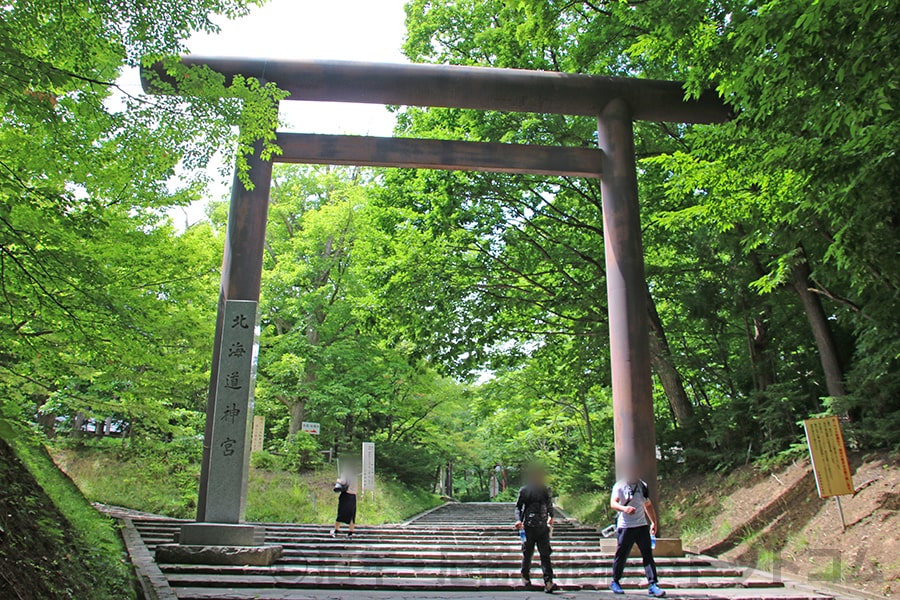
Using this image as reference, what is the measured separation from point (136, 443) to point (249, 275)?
9390 mm

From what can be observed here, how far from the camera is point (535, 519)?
635 cm

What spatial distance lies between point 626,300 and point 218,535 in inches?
254

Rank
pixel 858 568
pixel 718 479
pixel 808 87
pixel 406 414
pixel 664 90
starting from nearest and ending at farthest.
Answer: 1. pixel 808 87
2. pixel 858 568
3. pixel 664 90
4. pixel 718 479
5. pixel 406 414

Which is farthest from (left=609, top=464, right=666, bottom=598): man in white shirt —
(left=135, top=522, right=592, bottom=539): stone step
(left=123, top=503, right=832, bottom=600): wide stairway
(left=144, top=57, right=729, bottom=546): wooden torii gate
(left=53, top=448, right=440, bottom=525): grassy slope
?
(left=53, top=448, right=440, bottom=525): grassy slope

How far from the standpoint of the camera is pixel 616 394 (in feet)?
29.9

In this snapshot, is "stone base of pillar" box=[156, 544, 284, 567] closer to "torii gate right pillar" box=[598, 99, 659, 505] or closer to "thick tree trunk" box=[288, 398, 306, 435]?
"torii gate right pillar" box=[598, 99, 659, 505]

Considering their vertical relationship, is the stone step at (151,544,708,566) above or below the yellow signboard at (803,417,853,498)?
below

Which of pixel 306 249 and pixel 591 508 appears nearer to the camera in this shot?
pixel 591 508

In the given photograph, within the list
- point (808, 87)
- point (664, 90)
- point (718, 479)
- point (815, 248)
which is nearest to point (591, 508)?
point (718, 479)

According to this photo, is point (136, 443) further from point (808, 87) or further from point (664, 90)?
point (808, 87)

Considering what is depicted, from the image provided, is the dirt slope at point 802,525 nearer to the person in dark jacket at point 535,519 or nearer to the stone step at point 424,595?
the stone step at point 424,595

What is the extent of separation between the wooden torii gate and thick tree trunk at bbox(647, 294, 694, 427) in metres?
3.46

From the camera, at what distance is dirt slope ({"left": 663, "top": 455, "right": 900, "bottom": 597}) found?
6.65 meters

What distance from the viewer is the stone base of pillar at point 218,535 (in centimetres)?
735
